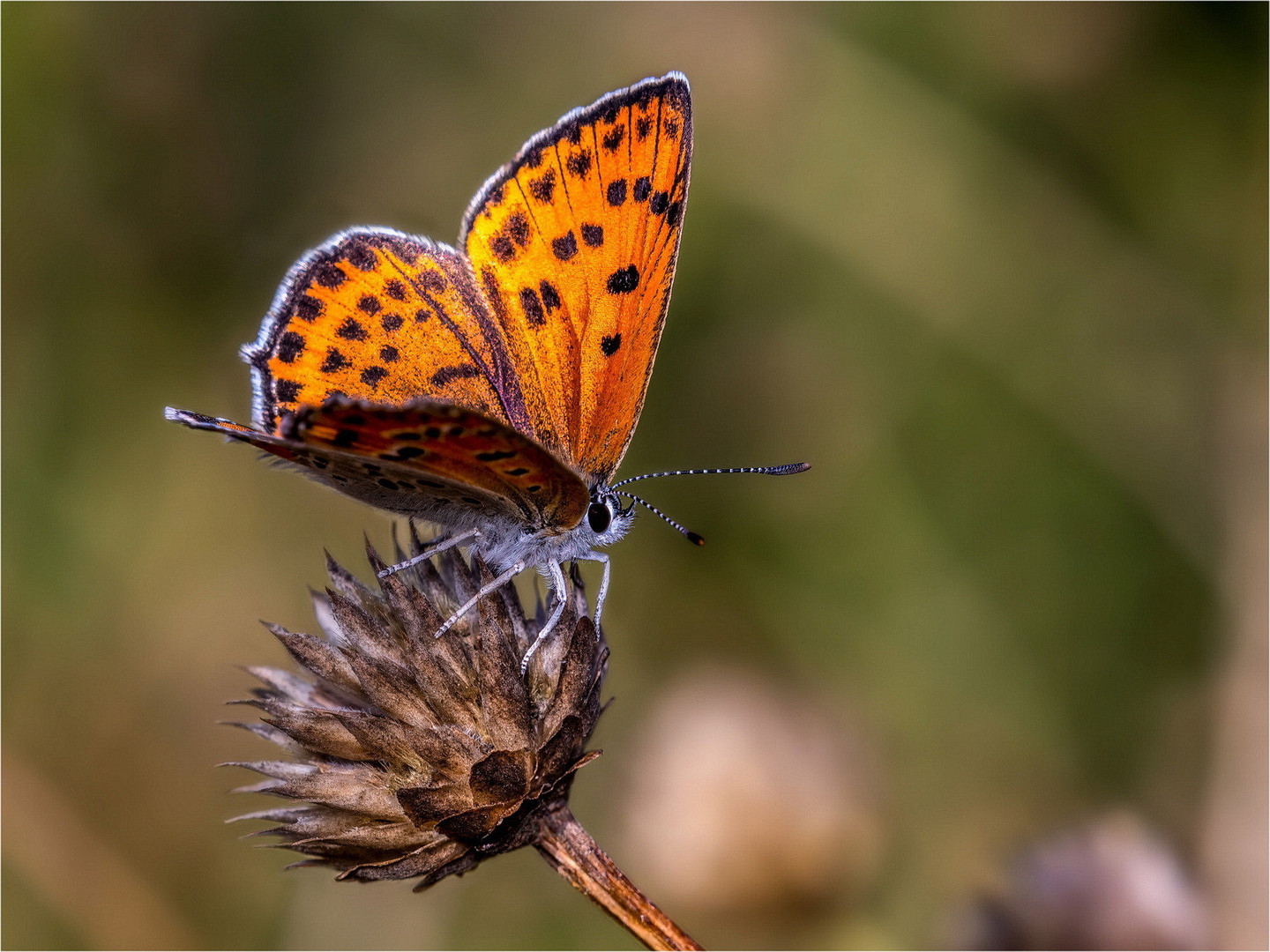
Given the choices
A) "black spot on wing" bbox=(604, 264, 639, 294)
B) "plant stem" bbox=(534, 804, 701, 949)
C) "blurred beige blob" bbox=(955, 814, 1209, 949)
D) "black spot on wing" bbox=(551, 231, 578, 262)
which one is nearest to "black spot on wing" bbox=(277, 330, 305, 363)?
"black spot on wing" bbox=(551, 231, 578, 262)

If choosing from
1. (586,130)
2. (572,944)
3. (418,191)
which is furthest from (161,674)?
(586,130)

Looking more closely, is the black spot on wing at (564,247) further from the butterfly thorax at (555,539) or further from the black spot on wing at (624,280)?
the butterfly thorax at (555,539)

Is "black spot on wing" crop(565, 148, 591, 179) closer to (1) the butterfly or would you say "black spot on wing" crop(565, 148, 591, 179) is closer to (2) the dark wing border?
(1) the butterfly

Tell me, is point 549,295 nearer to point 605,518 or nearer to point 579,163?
point 579,163

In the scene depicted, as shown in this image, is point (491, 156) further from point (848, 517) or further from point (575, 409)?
point (575, 409)

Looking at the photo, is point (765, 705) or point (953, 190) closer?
point (765, 705)

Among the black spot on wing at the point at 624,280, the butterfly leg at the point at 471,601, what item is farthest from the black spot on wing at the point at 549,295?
the butterfly leg at the point at 471,601

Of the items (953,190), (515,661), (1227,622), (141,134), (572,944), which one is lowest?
(572,944)
